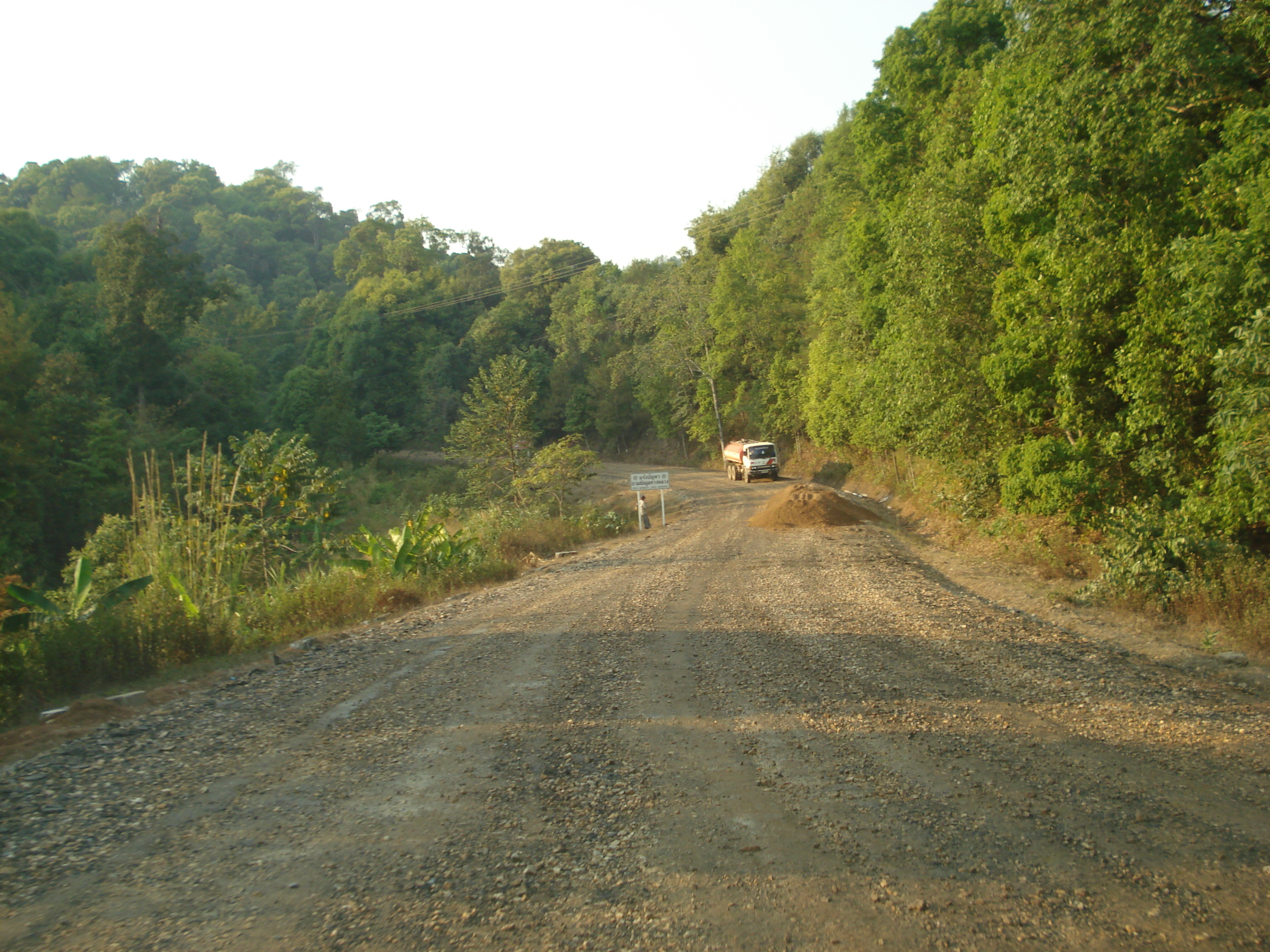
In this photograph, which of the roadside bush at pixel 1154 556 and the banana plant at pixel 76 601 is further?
the roadside bush at pixel 1154 556

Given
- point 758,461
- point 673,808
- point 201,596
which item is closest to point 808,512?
point 201,596

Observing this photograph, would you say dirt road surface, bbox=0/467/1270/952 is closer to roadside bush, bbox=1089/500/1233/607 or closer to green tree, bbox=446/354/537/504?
roadside bush, bbox=1089/500/1233/607

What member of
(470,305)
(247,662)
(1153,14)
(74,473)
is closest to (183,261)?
(74,473)

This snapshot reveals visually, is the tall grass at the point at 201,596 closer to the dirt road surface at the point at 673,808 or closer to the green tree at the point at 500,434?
the dirt road surface at the point at 673,808

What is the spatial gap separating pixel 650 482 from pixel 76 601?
53.2ft

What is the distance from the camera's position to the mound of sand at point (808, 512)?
21.5 metres

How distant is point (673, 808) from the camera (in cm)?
455

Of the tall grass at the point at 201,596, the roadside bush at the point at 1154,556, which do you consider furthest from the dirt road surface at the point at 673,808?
the roadside bush at the point at 1154,556

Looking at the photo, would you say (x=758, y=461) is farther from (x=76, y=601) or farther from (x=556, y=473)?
(x=76, y=601)

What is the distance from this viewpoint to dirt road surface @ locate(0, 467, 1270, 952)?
3428 millimetres

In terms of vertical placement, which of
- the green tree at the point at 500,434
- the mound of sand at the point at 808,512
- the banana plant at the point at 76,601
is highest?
the green tree at the point at 500,434

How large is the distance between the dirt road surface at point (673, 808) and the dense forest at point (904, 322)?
4595mm

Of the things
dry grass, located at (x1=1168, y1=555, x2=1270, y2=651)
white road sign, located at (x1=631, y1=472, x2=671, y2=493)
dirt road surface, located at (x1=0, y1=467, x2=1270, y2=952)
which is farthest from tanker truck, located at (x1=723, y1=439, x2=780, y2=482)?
dirt road surface, located at (x1=0, y1=467, x2=1270, y2=952)

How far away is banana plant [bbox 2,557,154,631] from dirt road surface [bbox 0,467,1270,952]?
1820 millimetres
